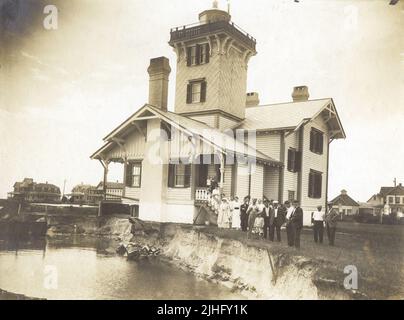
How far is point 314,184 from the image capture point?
15180 mm

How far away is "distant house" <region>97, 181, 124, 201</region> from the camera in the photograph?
11844 millimetres

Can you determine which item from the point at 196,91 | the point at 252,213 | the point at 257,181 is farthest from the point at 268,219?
the point at 196,91

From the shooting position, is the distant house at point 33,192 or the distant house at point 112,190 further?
the distant house at point 112,190

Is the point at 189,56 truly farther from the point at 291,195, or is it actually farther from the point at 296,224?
the point at 296,224

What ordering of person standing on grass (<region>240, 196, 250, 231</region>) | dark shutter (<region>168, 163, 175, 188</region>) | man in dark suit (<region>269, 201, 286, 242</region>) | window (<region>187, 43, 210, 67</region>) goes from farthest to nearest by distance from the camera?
window (<region>187, 43, 210, 67</region>) → dark shutter (<region>168, 163, 175, 188</region>) → person standing on grass (<region>240, 196, 250, 231</region>) → man in dark suit (<region>269, 201, 286, 242</region>)

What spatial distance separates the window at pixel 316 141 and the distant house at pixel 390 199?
484 cm

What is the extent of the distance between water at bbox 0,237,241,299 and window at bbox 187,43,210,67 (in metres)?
8.42

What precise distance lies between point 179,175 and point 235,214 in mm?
2164

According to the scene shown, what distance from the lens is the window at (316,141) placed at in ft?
49.3

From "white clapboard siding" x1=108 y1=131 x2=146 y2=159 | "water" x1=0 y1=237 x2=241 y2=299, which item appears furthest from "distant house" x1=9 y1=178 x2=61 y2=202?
"white clapboard siding" x1=108 y1=131 x2=146 y2=159

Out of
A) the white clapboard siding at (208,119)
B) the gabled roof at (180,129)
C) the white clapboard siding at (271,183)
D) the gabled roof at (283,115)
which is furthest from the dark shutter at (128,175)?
the gabled roof at (283,115)

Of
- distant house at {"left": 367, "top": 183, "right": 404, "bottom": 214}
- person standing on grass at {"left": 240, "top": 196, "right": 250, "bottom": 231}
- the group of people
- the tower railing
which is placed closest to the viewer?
distant house at {"left": 367, "top": 183, "right": 404, "bottom": 214}

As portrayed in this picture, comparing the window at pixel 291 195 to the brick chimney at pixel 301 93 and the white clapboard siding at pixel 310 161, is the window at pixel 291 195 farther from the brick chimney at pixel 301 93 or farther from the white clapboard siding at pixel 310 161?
the brick chimney at pixel 301 93

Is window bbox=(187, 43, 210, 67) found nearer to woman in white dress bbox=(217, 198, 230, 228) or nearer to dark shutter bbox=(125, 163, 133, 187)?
dark shutter bbox=(125, 163, 133, 187)
